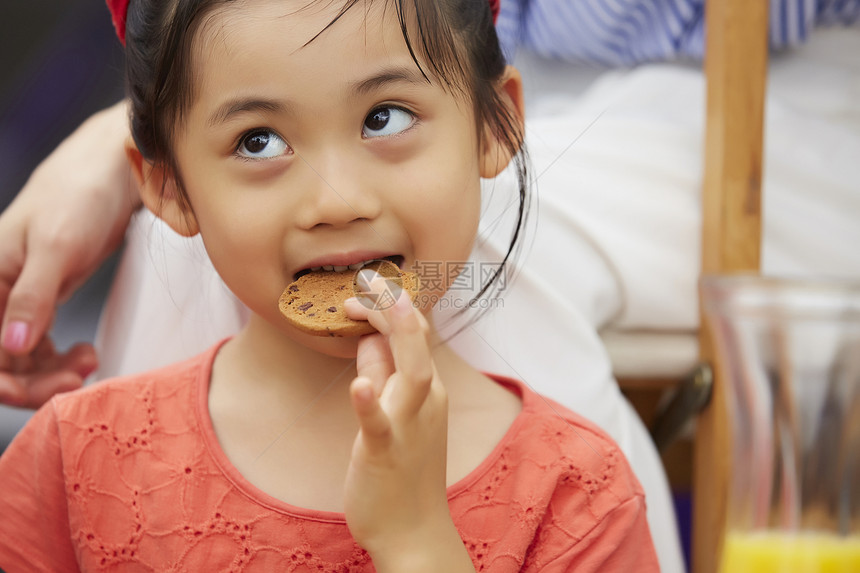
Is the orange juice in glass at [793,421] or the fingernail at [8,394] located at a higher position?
the orange juice in glass at [793,421]

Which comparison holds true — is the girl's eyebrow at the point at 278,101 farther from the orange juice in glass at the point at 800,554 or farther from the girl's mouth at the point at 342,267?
the orange juice in glass at the point at 800,554

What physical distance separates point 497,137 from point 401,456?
0.86ft

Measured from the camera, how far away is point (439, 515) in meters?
0.47

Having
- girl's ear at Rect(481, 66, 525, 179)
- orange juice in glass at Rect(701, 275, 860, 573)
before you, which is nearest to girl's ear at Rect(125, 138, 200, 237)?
girl's ear at Rect(481, 66, 525, 179)

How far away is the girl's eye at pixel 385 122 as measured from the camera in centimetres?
50

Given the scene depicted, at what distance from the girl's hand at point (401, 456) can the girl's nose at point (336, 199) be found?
5 centimetres

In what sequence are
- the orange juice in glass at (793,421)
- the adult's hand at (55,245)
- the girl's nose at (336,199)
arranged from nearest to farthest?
1. the orange juice in glass at (793,421)
2. the girl's nose at (336,199)
3. the adult's hand at (55,245)

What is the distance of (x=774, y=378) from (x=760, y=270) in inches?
15.9

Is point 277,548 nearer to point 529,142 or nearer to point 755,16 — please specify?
point 529,142

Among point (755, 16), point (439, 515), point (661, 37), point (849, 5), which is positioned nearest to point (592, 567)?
point (439, 515)

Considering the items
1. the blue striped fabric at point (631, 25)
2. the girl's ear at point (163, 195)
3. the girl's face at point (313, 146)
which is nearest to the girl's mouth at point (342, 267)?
the girl's face at point (313, 146)

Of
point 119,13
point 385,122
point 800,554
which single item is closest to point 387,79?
point 385,122

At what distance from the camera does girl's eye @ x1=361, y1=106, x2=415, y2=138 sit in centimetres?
50


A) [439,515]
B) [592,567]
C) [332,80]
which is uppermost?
[332,80]
